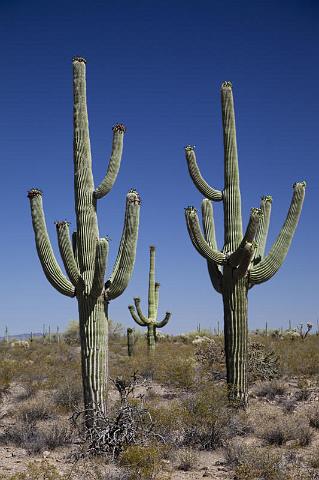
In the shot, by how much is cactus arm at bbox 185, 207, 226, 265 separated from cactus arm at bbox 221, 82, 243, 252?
0.31m

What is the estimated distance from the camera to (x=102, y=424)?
343 inches

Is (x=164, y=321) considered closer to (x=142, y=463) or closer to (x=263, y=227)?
(x=263, y=227)

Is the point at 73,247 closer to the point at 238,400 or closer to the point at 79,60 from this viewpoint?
the point at 79,60

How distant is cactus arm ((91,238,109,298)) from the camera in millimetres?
8906

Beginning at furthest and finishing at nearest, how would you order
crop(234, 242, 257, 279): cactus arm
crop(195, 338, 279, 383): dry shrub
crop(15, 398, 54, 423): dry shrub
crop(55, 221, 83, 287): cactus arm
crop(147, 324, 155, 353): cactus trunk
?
crop(147, 324, 155, 353): cactus trunk
crop(195, 338, 279, 383): dry shrub
crop(15, 398, 54, 423): dry shrub
crop(234, 242, 257, 279): cactus arm
crop(55, 221, 83, 287): cactus arm

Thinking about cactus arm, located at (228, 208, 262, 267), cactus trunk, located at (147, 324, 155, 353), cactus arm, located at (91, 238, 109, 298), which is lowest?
cactus trunk, located at (147, 324, 155, 353)

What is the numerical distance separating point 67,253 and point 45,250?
414mm

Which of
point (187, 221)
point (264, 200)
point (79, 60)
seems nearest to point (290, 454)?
point (187, 221)

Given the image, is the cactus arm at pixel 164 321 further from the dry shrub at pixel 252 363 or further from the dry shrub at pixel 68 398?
the dry shrub at pixel 68 398

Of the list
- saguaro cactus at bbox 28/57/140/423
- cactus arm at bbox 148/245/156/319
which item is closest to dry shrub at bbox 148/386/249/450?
saguaro cactus at bbox 28/57/140/423

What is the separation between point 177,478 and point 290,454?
184 cm

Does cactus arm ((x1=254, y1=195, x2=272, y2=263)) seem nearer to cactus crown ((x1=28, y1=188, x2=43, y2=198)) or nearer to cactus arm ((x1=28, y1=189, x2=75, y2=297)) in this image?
cactus arm ((x1=28, y1=189, x2=75, y2=297))

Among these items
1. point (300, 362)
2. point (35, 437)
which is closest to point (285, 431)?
point (35, 437)

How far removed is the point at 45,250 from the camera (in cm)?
945
